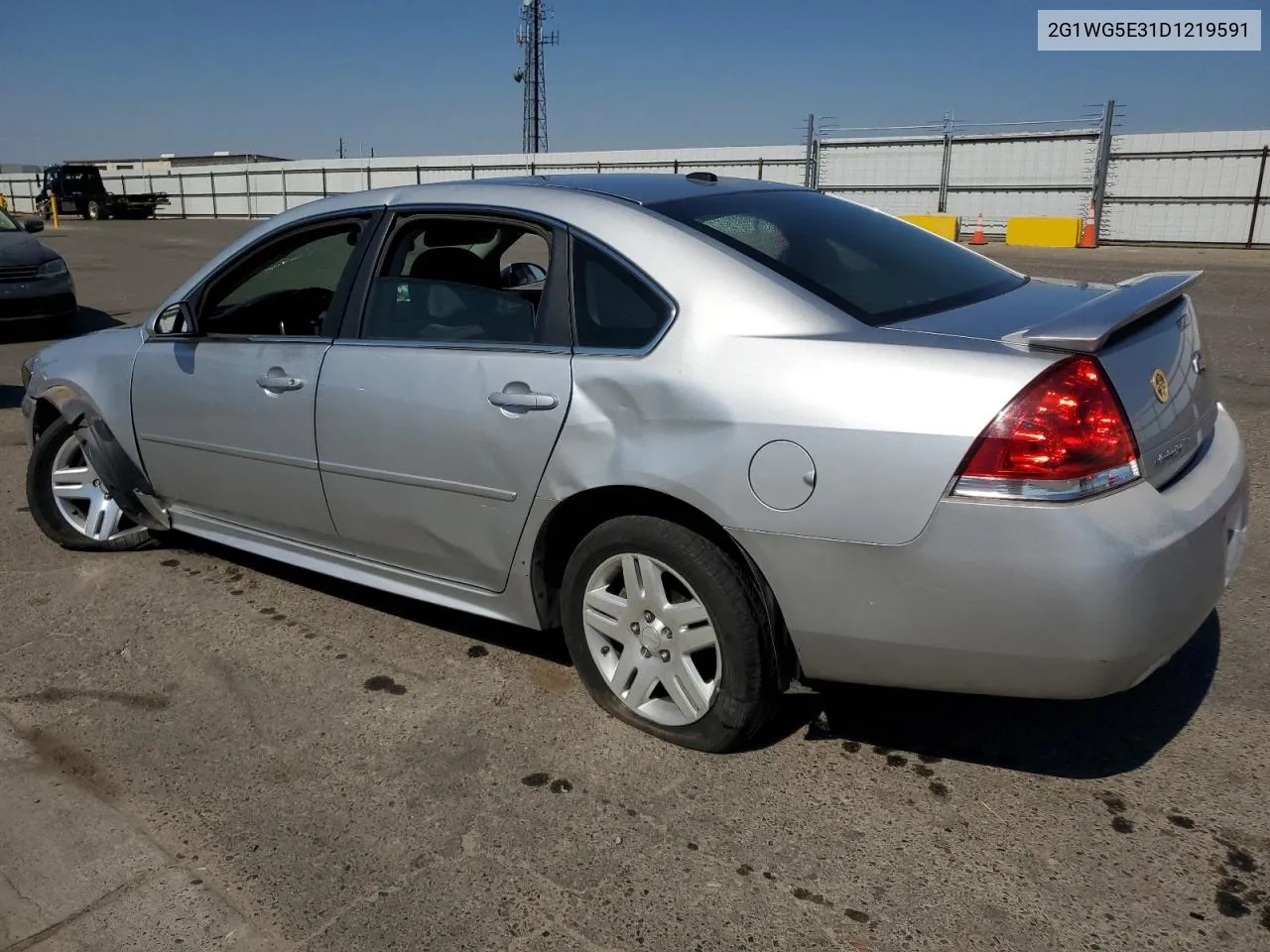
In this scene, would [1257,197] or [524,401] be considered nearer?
[524,401]

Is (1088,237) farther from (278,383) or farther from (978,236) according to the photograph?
(278,383)

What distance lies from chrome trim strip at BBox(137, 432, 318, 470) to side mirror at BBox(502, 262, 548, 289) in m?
0.95

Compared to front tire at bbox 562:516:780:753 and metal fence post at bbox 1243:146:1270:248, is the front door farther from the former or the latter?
metal fence post at bbox 1243:146:1270:248

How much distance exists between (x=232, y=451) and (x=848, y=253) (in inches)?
90.7

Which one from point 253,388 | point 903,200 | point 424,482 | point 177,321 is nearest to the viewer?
point 424,482

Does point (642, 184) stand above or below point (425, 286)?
above

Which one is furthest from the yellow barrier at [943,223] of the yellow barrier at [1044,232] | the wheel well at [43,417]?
the wheel well at [43,417]

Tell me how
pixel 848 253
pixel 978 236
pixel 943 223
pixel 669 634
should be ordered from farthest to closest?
pixel 978 236
pixel 943 223
pixel 848 253
pixel 669 634

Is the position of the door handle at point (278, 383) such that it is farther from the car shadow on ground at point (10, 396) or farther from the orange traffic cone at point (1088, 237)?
the orange traffic cone at point (1088, 237)

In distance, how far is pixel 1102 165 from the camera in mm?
23188

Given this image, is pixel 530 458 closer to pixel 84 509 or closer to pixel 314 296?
pixel 314 296

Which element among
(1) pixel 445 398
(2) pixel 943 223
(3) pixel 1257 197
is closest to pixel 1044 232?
(2) pixel 943 223

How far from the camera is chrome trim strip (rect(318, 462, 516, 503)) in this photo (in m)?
3.12

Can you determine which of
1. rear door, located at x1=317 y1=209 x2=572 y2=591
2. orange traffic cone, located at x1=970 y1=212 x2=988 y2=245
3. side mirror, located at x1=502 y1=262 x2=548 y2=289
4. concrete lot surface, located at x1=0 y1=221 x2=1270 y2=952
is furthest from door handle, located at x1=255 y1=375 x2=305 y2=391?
orange traffic cone, located at x1=970 y1=212 x2=988 y2=245
